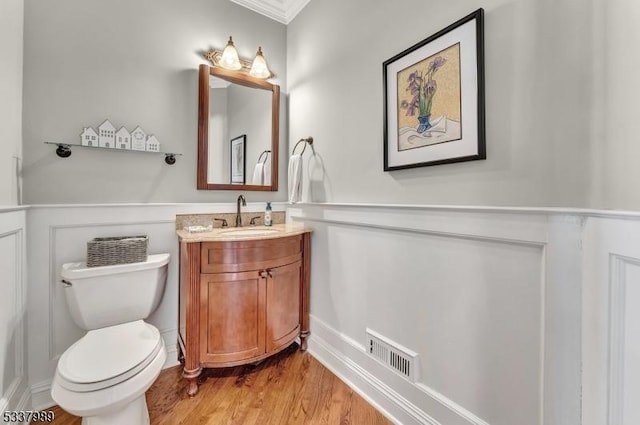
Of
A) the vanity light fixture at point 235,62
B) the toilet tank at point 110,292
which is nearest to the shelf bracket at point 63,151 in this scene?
the toilet tank at point 110,292

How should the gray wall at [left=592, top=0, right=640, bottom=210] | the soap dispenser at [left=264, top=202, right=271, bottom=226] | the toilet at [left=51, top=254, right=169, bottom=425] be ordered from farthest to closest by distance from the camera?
the soap dispenser at [left=264, top=202, right=271, bottom=226], the toilet at [left=51, top=254, right=169, bottom=425], the gray wall at [left=592, top=0, right=640, bottom=210]

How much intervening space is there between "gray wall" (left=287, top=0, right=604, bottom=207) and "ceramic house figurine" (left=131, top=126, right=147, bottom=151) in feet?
3.77

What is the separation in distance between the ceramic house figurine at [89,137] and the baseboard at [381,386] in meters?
1.77

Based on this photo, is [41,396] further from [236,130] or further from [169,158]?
[236,130]

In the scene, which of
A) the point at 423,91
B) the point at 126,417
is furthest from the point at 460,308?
the point at 126,417

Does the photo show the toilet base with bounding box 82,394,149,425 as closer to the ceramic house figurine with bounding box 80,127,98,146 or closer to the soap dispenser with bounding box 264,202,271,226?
the soap dispenser with bounding box 264,202,271,226

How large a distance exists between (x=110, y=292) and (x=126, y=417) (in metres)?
0.59

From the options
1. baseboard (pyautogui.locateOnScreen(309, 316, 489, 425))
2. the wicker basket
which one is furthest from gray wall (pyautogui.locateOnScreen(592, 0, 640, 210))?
the wicker basket

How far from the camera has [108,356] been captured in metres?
1.18

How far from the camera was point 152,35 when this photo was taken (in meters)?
1.81

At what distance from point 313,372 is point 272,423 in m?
0.46

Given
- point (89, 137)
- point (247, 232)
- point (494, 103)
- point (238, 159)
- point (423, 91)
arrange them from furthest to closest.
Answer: point (238, 159), point (247, 232), point (89, 137), point (423, 91), point (494, 103)

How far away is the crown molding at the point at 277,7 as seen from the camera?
7.09ft

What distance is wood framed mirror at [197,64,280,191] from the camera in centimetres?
196
